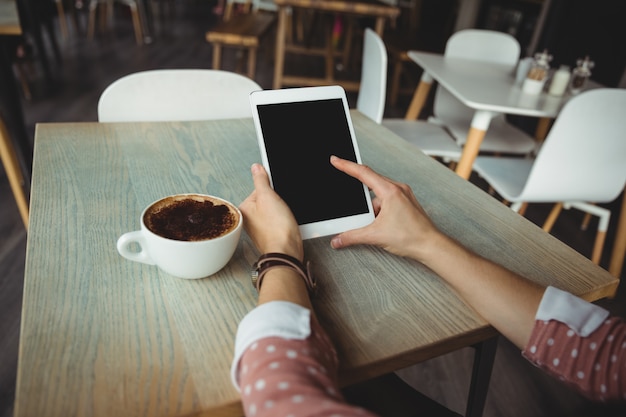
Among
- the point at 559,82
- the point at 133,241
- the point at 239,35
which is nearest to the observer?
the point at 133,241

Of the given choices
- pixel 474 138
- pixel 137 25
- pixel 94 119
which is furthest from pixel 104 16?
pixel 474 138

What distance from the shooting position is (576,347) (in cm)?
56

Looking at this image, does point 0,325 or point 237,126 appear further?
point 0,325

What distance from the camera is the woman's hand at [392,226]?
0.64m

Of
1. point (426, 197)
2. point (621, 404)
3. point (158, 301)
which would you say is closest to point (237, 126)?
point (426, 197)

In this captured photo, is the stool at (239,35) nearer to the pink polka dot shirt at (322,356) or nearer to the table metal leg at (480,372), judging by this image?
the table metal leg at (480,372)

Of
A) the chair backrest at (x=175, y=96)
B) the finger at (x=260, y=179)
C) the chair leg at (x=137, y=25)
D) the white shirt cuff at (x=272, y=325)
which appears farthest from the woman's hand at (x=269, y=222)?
the chair leg at (x=137, y=25)

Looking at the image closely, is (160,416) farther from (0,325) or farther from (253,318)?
(0,325)

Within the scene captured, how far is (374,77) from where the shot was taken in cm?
179

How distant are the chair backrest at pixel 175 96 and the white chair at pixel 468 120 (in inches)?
39.4

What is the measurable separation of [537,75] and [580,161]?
1.55 feet

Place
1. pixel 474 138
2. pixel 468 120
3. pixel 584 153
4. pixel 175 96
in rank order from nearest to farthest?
pixel 175 96, pixel 584 153, pixel 474 138, pixel 468 120

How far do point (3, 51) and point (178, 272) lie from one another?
2009 millimetres

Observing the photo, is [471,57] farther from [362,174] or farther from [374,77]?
[362,174]
